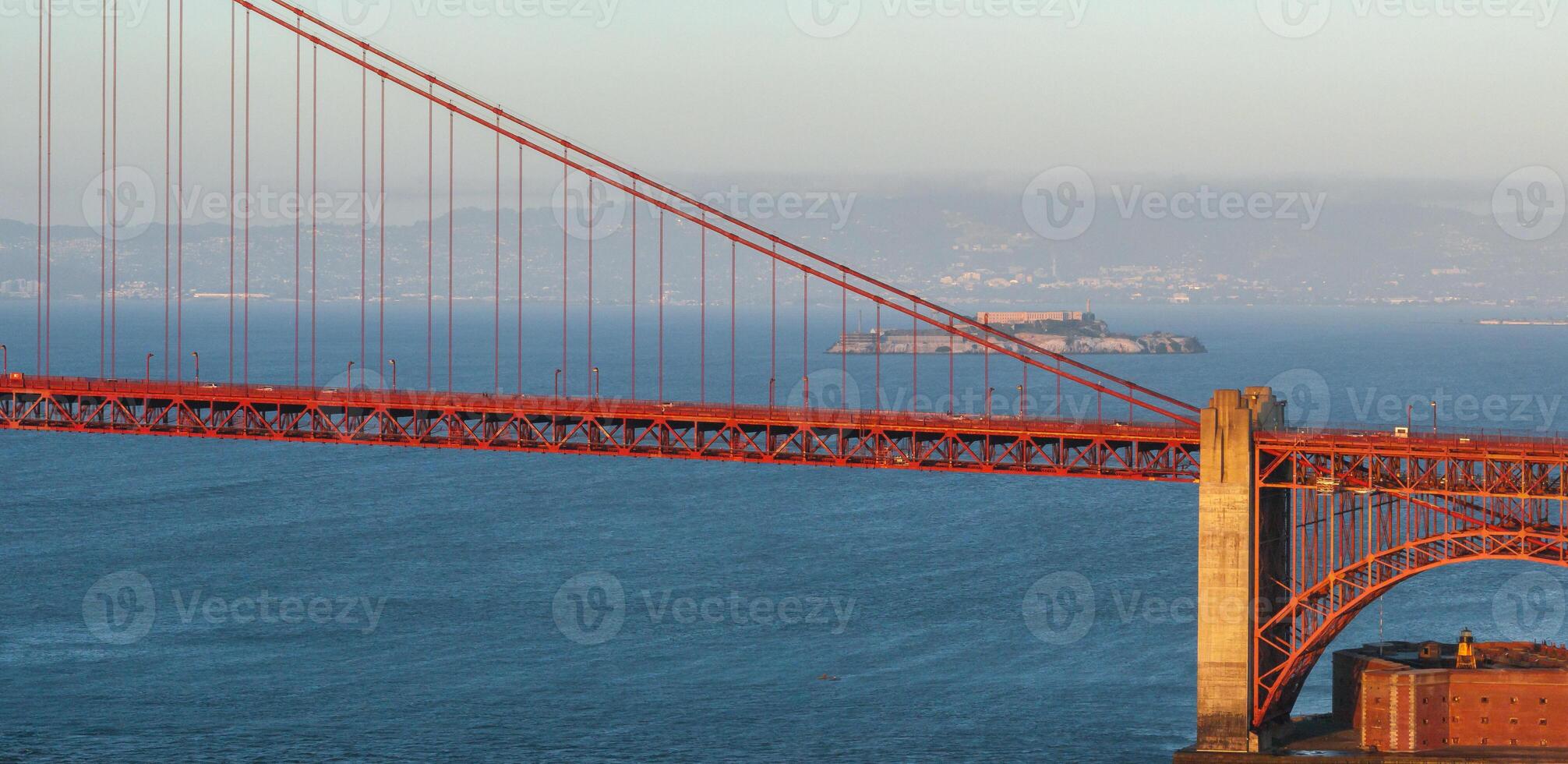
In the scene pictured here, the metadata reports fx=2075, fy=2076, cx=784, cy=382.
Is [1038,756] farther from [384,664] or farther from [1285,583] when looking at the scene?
[384,664]

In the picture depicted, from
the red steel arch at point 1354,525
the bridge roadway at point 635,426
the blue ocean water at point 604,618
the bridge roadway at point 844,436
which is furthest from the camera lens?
the blue ocean water at point 604,618

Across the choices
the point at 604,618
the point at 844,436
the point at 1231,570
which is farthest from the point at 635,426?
the point at 1231,570

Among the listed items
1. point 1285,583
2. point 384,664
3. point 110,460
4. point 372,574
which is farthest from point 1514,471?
point 110,460

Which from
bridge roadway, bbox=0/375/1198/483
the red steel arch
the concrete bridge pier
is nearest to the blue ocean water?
the concrete bridge pier

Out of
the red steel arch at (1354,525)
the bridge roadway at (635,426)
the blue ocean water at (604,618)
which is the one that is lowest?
the blue ocean water at (604,618)

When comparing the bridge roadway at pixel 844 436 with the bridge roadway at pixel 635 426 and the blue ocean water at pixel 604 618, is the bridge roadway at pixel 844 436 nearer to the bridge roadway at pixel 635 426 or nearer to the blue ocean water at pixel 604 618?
the bridge roadway at pixel 635 426

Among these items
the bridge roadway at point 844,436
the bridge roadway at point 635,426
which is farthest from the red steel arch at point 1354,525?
the bridge roadway at point 635,426
